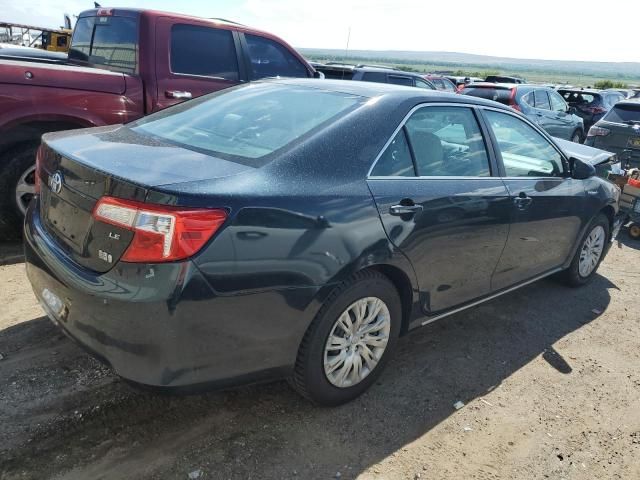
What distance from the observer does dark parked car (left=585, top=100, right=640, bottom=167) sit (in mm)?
8555

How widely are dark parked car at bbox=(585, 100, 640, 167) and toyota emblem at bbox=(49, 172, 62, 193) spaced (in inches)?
328

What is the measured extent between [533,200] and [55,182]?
116 inches

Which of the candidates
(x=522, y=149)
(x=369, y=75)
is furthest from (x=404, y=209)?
(x=369, y=75)

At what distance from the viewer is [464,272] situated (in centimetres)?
334

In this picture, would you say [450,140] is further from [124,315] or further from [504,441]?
[124,315]

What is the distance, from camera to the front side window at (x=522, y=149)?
12.0 feet

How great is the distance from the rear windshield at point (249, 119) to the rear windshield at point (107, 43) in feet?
6.89

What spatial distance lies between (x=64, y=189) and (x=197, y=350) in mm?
996

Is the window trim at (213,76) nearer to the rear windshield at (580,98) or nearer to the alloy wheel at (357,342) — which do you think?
the alloy wheel at (357,342)

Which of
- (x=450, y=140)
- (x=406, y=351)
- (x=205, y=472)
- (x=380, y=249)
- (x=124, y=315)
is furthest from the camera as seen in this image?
(x=406, y=351)

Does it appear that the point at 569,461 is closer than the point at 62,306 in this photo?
No

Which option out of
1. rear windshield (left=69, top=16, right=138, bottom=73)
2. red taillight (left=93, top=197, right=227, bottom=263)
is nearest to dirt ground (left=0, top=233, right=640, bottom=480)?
red taillight (left=93, top=197, right=227, bottom=263)

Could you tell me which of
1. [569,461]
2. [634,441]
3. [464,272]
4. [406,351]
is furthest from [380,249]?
[634,441]

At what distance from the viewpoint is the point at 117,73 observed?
4918mm
